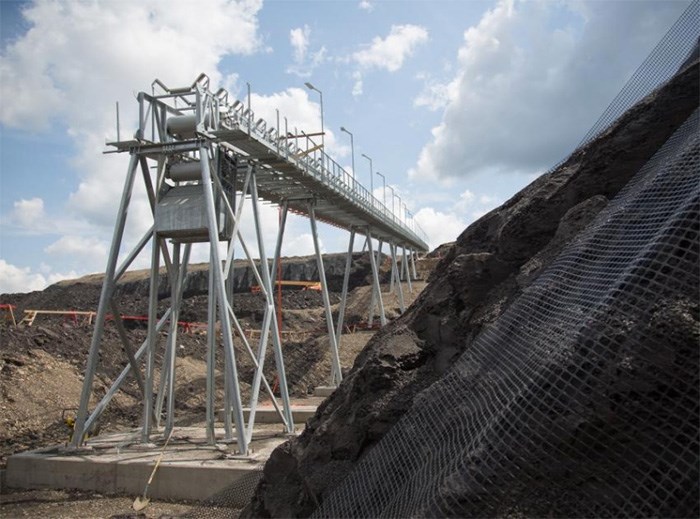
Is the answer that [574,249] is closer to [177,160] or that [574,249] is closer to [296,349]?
[177,160]

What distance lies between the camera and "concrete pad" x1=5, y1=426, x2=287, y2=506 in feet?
34.7

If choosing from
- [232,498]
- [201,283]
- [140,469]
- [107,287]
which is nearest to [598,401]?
[232,498]

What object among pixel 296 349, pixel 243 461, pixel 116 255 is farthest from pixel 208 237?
pixel 296 349

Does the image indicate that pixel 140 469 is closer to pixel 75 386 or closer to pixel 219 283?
pixel 219 283

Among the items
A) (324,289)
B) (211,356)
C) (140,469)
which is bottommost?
(140,469)

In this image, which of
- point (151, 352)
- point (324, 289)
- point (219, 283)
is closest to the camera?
point (219, 283)

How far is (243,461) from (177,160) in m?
6.66

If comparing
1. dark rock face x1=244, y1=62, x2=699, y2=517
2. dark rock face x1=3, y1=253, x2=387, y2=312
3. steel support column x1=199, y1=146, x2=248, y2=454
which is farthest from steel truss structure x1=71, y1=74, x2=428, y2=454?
dark rock face x1=3, y1=253, x2=387, y2=312

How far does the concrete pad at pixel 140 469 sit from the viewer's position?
10.6 meters

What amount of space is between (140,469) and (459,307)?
23.7 ft

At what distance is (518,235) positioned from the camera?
711 cm

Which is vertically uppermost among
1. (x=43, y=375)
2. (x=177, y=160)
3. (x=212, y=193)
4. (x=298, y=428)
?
(x=177, y=160)

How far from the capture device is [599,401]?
3.49 meters

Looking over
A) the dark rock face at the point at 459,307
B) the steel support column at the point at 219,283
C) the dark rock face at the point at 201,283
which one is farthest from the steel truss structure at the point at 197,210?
the dark rock face at the point at 201,283
